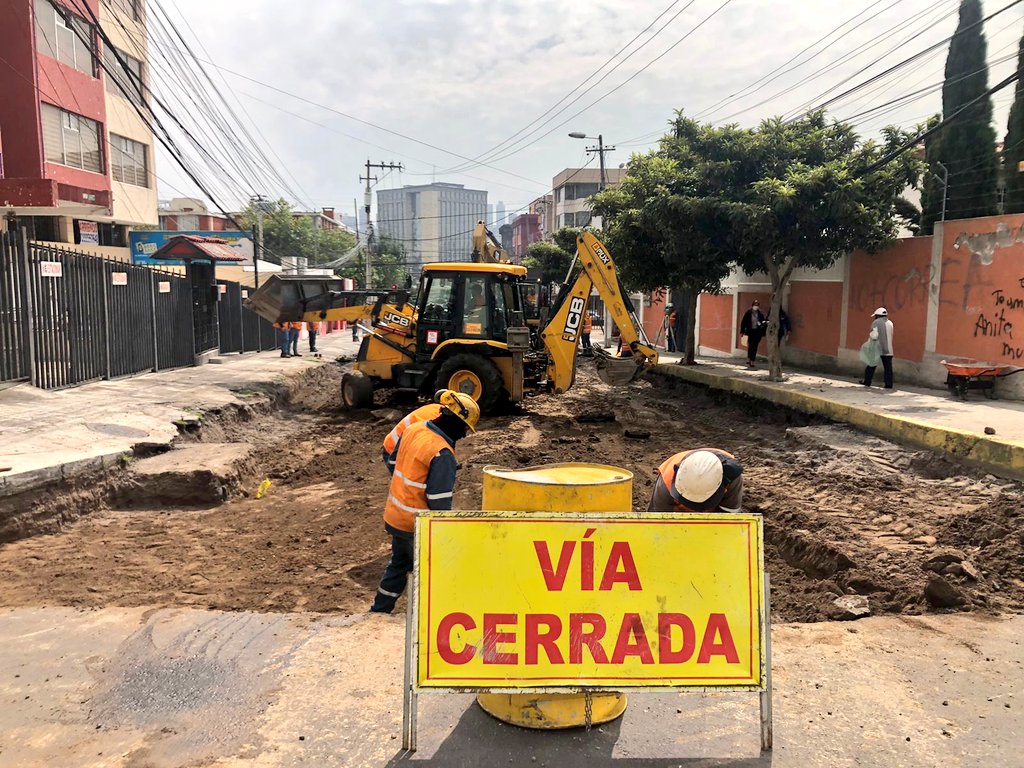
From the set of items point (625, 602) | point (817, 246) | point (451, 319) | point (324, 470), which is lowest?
point (324, 470)

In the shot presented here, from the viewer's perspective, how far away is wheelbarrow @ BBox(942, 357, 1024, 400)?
445 inches

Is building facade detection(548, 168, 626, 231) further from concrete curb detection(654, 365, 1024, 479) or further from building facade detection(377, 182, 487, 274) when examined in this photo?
concrete curb detection(654, 365, 1024, 479)

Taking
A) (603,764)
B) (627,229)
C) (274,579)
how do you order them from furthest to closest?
(627,229) → (274,579) → (603,764)

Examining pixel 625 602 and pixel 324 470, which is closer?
pixel 625 602

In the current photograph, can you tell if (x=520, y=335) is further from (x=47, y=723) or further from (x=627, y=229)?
(x=47, y=723)

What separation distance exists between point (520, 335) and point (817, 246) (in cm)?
632

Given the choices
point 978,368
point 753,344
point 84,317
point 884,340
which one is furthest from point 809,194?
point 84,317

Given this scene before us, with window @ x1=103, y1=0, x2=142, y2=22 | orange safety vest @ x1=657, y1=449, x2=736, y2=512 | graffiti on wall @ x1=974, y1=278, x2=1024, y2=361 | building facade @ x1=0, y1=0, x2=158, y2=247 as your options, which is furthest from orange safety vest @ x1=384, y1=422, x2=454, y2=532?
window @ x1=103, y1=0, x2=142, y2=22

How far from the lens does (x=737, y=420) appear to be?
43.6 ft

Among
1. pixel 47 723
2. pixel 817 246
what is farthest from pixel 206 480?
pixel 817 246

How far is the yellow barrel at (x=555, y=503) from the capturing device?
331 centimetres

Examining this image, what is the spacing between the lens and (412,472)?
463cm

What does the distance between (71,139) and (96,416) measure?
53.1 feet

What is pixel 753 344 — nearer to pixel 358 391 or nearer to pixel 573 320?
pixel 573 320
